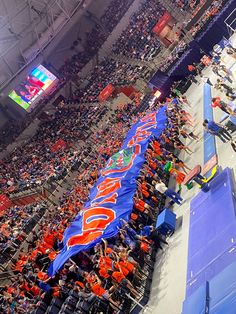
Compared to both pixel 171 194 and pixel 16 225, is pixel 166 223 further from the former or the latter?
pixel 16 225

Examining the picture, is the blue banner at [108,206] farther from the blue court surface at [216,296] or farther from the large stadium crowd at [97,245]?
the blue court surface at [216,296]

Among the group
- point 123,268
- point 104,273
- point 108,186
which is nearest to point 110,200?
point 108,186

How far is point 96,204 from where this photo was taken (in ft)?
68.4

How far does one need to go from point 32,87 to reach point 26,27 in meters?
9.44

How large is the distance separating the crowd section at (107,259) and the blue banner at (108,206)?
14.9 inches

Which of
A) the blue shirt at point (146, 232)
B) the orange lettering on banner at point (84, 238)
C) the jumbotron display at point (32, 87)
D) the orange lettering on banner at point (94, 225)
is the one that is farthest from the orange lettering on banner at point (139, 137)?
the jumbotron display at point (32, 87)

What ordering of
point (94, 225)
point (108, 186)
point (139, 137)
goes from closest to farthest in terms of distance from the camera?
point (94, 225)
point (108, 186)
point (139, 137)

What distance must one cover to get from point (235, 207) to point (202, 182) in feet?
13.3

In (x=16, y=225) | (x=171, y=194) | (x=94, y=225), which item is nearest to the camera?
(x=94, y=225)

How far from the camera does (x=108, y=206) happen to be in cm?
1991

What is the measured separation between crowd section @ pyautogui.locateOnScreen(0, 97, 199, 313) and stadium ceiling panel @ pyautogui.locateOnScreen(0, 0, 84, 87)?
16.2 m

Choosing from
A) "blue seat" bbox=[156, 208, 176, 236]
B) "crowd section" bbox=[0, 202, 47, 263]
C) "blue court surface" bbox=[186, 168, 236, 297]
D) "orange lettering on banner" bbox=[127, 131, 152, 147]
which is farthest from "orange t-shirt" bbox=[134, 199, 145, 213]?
"crowd section" bbox=[0, 202, 47, 263]

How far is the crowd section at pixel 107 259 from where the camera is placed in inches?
Answer: 669

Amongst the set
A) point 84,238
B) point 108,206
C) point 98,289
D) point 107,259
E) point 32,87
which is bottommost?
point 32,87
